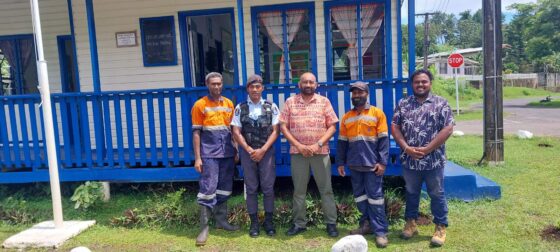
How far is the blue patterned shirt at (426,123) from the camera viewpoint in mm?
3877

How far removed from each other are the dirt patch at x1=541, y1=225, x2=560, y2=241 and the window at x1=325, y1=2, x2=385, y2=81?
295 cm

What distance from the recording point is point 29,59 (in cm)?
737

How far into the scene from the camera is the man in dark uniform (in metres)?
4.23

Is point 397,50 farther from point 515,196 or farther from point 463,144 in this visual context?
point 463,144

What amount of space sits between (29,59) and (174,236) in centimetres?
486

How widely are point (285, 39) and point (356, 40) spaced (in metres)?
1.05

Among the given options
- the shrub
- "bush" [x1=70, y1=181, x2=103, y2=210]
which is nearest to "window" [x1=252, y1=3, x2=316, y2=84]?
the shrub

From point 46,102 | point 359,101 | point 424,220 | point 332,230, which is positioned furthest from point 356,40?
point 46,102

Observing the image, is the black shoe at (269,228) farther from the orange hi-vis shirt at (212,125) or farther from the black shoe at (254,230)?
the orange hi-vis shirt at (212,125)

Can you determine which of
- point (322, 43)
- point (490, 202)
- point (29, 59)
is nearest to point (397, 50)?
point (322, 43)

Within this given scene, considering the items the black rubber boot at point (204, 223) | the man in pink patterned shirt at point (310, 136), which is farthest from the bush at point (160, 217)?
the man in pink patterned shirt at point (310, 136)

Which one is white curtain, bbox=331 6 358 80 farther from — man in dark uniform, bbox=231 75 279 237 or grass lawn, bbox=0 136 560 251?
grass lawn, bbox=0 136 560 251

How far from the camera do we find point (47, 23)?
7004 millimetres

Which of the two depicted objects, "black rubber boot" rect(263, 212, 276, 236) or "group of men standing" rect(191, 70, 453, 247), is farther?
"black rubber boot" rect(263, 212, 276, 236)
